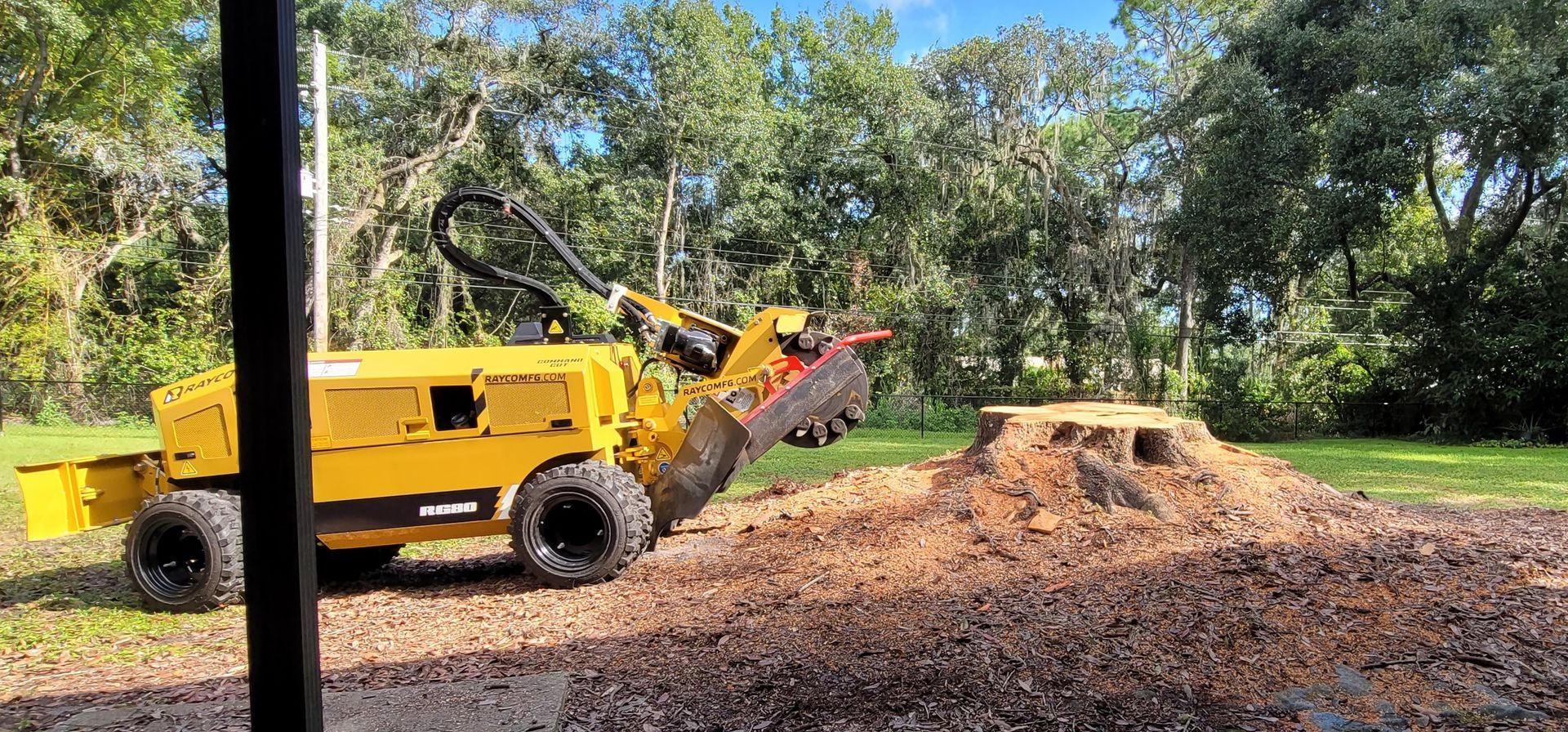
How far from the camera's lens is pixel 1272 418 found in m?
20.1

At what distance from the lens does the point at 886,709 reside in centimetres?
318

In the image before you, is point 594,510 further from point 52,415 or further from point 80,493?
point 52,415

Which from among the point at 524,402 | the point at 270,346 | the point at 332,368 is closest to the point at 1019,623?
the point at 524,402

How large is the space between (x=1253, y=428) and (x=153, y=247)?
29.6 meters

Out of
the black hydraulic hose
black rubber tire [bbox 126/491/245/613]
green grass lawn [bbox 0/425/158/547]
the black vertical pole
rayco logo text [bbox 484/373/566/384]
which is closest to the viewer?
the black vertical pole

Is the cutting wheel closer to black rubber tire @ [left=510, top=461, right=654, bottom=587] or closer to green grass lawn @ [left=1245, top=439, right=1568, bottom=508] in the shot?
black rubber tire @ [left=510, top=461, right=654, bottom=587]

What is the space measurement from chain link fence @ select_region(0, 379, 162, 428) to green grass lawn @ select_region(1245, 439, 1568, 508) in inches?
916

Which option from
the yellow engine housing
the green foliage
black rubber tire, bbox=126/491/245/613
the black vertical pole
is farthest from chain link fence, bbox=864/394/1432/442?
the green foliage

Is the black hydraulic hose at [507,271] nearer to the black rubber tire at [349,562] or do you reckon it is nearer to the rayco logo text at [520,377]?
the rayco logo text at [520,377]

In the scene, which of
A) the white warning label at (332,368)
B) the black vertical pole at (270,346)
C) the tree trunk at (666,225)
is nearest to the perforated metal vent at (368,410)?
the white warning label at (332,368)

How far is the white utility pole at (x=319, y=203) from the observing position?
45.0ft

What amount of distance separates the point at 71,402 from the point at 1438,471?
87.2ft

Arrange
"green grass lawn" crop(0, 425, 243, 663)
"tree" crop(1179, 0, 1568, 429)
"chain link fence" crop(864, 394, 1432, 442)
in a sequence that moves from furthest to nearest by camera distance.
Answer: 1. "chain link fence" crop(864, 394, 1432, 442)
2. "tree" crop(1179, 0, 1568, 429)
3. "green grass lawn" crop(0, 425, 243, 663)

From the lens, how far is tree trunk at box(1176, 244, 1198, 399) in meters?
21.9
